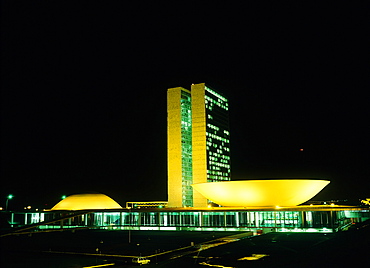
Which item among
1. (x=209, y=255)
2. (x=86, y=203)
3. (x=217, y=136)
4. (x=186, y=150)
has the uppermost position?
(x=217, y=136)

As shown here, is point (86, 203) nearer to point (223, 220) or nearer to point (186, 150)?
point (223, 220)

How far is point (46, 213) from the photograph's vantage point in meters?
34.8

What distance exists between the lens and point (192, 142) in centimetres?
6975

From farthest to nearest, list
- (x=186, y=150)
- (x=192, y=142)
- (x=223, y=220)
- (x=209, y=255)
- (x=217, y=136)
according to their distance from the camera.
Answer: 1. (x=217, y=136)
2. (x=192, y=142)
3. (x=186, y=150)
4. (x=223, y=220)
5. (x=209, y=255)

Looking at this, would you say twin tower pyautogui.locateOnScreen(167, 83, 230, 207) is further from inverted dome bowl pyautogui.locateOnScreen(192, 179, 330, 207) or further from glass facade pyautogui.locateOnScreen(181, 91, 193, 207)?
inverted dome bowl pyautogui.locateOnScreen(192, 179, 330, 207)

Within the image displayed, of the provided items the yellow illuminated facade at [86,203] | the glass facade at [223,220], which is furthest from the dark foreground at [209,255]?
the yellow illuminated facade at [86,203]

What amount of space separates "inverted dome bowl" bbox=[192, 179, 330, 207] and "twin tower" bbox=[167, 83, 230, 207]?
33.3m

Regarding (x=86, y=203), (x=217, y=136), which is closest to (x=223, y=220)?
(x=86, y=203)

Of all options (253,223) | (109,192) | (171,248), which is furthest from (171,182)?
(171,248)

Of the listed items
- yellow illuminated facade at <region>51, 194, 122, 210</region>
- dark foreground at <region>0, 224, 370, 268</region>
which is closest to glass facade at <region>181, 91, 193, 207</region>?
yellow illuminated facade at <region>51, 194, 122, 210</region>

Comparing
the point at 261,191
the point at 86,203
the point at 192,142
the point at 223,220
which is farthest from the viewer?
the point at 192,142

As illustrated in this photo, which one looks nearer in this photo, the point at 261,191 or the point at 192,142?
the point at 261,191

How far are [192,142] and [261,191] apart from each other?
141ft

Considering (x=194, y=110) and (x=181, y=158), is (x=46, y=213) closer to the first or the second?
(x=181, y=158)
